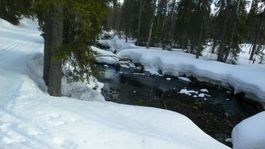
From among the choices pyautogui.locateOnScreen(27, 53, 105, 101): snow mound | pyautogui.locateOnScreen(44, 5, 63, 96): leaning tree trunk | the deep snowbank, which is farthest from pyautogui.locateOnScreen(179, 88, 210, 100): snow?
pyautogui.locateOnScreen(44, 5, 63, 96): leaning tree trunk

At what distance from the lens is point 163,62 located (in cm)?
2412

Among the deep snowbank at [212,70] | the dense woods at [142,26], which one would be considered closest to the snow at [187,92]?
the deep snowbank at [212,70]

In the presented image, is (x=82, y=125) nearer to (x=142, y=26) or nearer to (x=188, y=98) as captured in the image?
(x=188, y=98)

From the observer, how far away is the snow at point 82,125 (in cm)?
502

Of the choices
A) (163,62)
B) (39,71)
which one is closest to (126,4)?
(163,62)

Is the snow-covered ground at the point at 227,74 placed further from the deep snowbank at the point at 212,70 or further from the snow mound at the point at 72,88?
the snow mound at the point at 72,88

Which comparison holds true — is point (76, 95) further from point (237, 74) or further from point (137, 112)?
point (237, 74)

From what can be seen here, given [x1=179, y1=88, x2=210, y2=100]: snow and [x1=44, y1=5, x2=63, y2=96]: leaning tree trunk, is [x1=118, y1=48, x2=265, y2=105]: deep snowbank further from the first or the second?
[x1=44, y1=5, x2=63, y2=96]: leaning tree trunk

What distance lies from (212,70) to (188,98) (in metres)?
4.70

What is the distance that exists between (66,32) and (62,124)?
5.15 meters

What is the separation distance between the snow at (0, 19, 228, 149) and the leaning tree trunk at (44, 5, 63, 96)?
1018 millimetres

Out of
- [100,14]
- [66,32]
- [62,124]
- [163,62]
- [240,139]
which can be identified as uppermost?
[100,14]

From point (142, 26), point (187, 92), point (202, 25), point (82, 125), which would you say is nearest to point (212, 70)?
point (187, 92)

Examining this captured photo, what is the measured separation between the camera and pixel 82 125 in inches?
223
